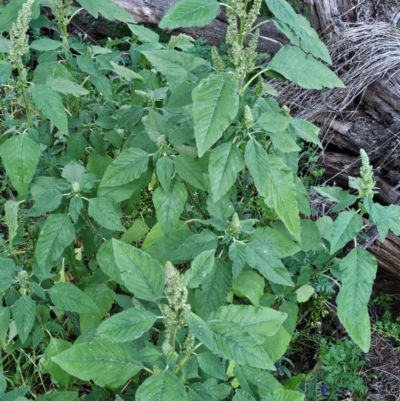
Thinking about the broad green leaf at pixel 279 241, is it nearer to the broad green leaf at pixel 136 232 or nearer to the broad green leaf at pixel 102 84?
the broad green leaf at pixel 136 232

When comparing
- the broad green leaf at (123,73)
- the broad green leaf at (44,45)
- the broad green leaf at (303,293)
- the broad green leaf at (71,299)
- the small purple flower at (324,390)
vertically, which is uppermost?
the broad green leaf at (44,45)

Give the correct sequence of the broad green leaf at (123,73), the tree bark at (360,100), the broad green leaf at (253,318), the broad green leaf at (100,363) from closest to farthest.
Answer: the broad green leaf at (100,363) → the broad green leaf at (253,318) → the broad green leaf at (123,73) → the tree bark at (360,100)

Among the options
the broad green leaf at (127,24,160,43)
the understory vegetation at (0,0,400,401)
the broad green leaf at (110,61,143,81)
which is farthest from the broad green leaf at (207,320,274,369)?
the broad green leaf at (127,24,160,43)

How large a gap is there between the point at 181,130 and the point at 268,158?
0.97 feet

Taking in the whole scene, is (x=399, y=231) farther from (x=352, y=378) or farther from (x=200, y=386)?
(x=352, y=378)

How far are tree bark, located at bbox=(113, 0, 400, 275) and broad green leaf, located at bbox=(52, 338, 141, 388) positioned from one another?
1718 millimetres

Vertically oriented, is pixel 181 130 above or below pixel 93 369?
above

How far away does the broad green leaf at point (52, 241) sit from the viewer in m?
1.77

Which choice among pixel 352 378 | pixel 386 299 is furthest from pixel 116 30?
pixel 352 378

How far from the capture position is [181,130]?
1.80 meters

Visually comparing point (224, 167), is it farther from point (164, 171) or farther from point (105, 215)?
point (105, 215)

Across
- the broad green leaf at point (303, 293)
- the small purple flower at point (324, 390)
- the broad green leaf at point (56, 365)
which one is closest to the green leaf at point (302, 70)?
the broad green leaf at point (303, 293)

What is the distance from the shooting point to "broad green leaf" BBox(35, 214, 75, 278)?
1.77 metres

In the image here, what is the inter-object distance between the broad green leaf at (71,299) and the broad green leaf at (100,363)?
0.35 metres
